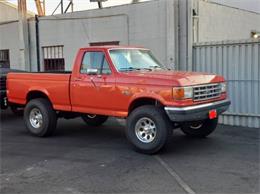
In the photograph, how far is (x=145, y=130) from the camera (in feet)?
22.1

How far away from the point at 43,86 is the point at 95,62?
1546 millimetres

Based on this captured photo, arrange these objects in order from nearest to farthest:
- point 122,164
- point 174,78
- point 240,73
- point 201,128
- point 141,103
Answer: point 122,164 < point 174,78 < point 141,103 < point 201,128 < point 240,73

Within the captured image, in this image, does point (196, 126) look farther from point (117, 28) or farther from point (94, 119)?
point (117, 28)

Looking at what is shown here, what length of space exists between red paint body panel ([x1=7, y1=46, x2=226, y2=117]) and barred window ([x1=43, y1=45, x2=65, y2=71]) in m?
5.55

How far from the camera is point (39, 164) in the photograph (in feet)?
20.3

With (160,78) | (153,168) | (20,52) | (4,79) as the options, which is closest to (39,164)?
(153,168)

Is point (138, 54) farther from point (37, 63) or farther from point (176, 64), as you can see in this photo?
point (37, 63)

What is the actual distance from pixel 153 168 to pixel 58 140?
2.97 meters

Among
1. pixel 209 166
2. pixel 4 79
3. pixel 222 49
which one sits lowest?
pixel 209 166

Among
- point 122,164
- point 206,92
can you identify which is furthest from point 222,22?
point 122,164

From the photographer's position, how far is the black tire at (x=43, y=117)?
823 centimetres

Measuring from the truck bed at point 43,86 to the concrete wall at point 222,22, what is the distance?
16.2 feet

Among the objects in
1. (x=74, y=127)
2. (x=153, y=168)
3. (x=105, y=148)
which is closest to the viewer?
(x=153, y=168)

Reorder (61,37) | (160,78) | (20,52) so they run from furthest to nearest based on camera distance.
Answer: (20,52) < (61,37) < (160,78)
